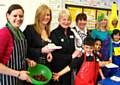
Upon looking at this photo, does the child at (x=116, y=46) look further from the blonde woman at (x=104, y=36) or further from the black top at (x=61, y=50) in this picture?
the black top at (x=61, y=50)

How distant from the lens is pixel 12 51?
6.09 ft

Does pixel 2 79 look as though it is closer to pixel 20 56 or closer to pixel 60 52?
pixel 20 56

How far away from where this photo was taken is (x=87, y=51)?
2449 mm

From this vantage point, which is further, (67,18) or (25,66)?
(67,18)

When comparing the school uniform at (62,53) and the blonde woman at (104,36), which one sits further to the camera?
the blonde woman at (104,36)

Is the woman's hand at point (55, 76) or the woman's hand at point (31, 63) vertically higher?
the woman's hand at point (31, 63)

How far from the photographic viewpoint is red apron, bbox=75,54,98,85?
94.0 inches

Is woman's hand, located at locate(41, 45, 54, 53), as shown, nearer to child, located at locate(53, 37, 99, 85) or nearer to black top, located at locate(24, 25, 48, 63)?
black top, located at locate(24, 25, 48, 63)

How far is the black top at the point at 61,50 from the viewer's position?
2.58m

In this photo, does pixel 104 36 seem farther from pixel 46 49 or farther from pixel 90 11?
pixel 46 49

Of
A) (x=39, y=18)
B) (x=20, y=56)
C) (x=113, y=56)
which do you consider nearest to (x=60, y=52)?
(x=39, y=18)

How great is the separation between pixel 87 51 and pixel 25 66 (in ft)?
2.22

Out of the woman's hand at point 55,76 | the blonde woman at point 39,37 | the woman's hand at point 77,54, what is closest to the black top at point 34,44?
the blonde woman at point 39,37

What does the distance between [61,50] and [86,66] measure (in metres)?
0.34
